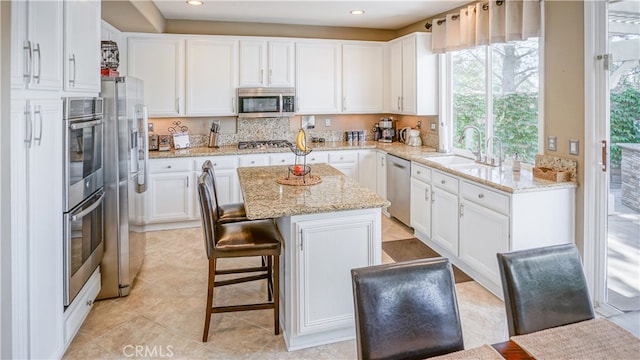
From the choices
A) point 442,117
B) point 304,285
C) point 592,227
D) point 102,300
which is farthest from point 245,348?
point 442,117

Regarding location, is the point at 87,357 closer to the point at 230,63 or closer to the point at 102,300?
the point at 102,300

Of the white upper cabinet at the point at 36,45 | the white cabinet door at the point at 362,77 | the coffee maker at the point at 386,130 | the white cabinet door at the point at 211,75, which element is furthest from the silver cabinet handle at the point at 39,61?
the coffee maker at the point at 386,130

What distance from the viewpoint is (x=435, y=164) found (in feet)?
13.1

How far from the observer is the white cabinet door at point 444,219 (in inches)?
145

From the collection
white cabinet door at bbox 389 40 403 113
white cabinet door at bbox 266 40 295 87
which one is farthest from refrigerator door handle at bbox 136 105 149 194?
white cabinet door at bbox 389 40 403 113

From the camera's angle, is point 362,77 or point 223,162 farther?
point 362,77

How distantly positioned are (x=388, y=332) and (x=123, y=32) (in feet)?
15.8

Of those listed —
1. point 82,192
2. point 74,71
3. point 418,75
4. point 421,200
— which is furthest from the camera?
point 418,75

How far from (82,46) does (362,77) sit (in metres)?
3.93

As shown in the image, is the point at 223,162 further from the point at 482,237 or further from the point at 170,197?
the point at 482,237

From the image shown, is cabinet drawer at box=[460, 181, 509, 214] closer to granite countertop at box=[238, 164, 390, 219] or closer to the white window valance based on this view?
granite countertop at box=[238, 164, 390, 219]

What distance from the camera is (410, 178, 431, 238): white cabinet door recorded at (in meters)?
4.18

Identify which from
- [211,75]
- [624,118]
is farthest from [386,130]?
[624,118]

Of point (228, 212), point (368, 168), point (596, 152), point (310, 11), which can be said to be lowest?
point (228, 212)
